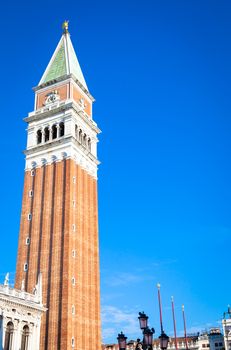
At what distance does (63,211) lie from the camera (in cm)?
5753

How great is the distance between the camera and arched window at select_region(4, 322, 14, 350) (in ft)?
135

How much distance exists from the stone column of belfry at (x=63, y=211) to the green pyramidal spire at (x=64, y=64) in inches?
8.8

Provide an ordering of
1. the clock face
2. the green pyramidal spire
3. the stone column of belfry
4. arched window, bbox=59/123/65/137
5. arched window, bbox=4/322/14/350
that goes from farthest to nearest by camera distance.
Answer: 1. the green pyramidal spire
2. the clock face
3. arched window, bbox=59/123/65/137
4. the stone column of belfry
5. arched window, bbox=4/322/14/350

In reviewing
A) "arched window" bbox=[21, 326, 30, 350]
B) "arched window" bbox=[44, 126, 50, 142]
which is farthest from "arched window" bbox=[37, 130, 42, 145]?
"arched window" bbox=[21, 326, 30, 350]

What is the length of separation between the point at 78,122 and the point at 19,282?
79.2 feet

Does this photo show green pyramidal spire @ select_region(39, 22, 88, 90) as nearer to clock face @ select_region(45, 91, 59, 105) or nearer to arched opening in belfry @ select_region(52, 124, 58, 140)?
clock face @ select_region(45, 91, 59, 105)

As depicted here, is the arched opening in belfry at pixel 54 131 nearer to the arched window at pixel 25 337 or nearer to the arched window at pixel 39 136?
the arched window at pixel 39 136

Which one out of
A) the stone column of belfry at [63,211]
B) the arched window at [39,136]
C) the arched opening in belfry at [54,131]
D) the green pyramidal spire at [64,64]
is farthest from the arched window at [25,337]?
the green pyramidal spire at [64,64]

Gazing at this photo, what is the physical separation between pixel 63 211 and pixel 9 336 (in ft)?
62.9

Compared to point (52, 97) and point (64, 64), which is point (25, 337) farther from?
point (64, 64)

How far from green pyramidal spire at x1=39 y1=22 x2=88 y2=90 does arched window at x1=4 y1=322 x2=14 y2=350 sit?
3960 cm

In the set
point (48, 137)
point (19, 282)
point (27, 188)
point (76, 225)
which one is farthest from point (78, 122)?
point (19, 282)

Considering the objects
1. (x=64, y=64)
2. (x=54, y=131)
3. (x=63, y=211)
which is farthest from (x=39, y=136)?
(x=63, y=211)

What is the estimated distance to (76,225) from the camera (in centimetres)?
5762
